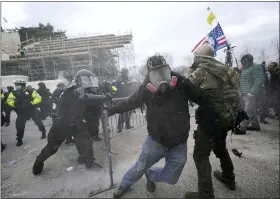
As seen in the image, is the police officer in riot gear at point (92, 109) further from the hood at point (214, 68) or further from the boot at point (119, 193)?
the hood at point (214, 68)

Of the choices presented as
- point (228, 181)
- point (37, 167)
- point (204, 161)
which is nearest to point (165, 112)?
point (204, 161)

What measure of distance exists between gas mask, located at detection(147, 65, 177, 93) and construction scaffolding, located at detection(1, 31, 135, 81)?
24378 mm

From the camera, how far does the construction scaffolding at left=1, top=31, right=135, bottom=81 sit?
26.5 m

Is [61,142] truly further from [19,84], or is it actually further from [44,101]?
[44,101]

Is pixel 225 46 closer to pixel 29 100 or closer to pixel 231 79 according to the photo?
pixel 231 79

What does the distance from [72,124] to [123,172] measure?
4.43 feet

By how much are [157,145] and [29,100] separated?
5157 mm

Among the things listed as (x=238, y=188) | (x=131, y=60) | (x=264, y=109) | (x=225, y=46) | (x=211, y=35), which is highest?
(x=131, y=60)

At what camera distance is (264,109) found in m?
6.20

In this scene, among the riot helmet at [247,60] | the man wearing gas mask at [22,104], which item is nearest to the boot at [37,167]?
the man wearing gas mask at [22,104]

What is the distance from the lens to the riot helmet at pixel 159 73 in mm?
2223

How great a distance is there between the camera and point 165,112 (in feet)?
7.73

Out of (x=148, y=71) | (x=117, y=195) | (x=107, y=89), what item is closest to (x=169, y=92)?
(x=148, y=71)

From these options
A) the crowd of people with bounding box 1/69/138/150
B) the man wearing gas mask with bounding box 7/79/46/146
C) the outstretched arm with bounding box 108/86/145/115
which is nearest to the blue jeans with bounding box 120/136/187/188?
the outstretched arm with bounding box 108/86/145/115
